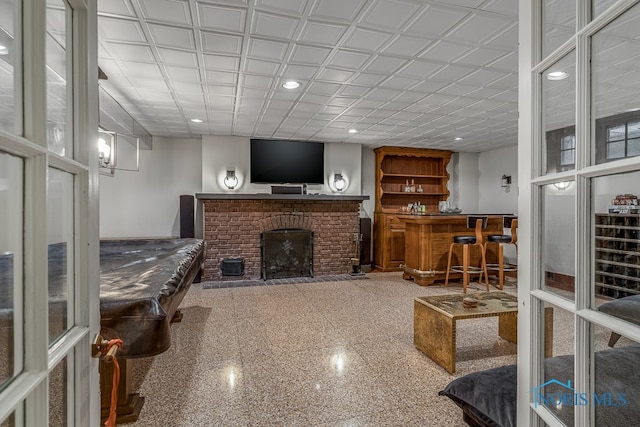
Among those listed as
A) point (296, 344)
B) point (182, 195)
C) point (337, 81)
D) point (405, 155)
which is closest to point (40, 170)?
point (296, 344)

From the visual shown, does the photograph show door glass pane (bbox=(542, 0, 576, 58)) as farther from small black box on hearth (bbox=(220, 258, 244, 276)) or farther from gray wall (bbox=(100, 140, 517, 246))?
gray wall (bbox=(100, 140, 517, 246))

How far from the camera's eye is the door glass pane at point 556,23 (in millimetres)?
789

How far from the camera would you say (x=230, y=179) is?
5.71 meters

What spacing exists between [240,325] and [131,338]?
2.10 meters

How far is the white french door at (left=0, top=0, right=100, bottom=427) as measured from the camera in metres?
0.53

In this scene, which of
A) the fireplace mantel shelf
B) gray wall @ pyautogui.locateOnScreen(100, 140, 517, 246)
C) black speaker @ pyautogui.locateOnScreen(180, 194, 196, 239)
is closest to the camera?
the fireplace mantel shelf

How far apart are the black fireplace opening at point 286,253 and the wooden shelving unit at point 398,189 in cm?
145

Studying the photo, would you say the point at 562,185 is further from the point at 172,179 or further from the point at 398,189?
the point at 398,189

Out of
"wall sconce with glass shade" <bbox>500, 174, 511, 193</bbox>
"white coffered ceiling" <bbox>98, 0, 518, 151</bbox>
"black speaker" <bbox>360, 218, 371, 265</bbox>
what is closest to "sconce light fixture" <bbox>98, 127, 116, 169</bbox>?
"white coffered ceiling" <bbox>98, 0, 518, 151</bbox>

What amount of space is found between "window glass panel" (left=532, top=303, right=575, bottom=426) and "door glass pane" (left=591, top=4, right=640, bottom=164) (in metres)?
0.39

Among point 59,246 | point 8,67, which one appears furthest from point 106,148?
point 8,67

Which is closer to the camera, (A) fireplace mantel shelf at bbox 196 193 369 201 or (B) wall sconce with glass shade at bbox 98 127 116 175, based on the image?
(B) wall sconce with glass shade at bbox 98 127 116 175

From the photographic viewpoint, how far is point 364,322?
3.47 m

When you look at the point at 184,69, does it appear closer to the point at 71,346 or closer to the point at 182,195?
the point at 71,346
